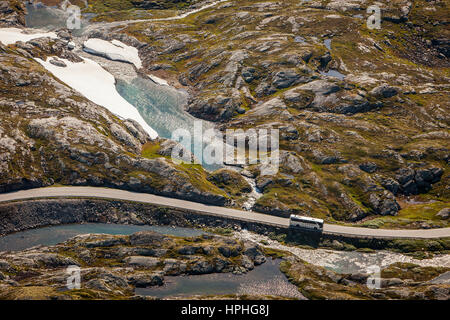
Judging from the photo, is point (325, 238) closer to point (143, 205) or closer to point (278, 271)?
point (278, 271)

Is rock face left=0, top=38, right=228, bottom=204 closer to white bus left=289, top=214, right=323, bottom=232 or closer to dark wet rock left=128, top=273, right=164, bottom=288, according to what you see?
white bus left=289, top=214, right=323, bottom=232

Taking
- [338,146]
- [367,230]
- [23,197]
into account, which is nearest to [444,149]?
[338,146]

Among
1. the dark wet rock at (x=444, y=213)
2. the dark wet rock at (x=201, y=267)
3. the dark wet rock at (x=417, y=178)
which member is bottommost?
the dark wet rock at (x=201, y=267)

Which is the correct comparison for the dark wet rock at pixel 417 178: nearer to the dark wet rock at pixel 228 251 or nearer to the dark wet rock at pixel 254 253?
the dark wet rock at pixel 254 253

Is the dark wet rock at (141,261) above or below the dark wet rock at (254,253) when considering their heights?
above

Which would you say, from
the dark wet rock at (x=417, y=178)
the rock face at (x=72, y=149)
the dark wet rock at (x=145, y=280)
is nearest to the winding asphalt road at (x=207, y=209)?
the rock face at (x=72, y=149)

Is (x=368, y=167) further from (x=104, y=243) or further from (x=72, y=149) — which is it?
(x=72, y=149)
